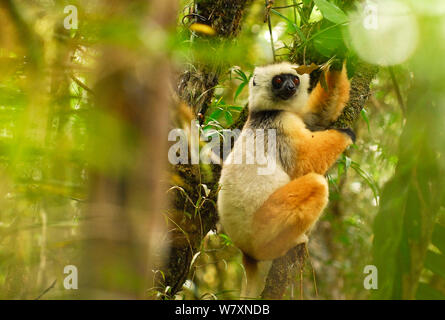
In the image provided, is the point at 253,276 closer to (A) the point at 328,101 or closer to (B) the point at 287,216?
(B) the point at 287,216

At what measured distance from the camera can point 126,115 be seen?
1.92 feet

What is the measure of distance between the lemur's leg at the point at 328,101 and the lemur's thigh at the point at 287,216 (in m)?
0.76

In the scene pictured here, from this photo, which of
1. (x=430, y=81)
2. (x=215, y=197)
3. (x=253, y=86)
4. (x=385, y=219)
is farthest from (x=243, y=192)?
(x=430, y=81)

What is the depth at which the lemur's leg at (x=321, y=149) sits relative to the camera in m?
3.68

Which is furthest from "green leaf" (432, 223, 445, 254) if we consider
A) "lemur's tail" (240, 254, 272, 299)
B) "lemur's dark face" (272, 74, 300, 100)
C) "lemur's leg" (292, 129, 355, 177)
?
"lemur's dark face" (272, 74, 300, 100)

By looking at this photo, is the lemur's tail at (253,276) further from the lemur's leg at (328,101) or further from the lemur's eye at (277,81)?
the lemur's eye at (277,81)

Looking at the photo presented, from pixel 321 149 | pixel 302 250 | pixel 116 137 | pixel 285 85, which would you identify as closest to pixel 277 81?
pixel 285 85

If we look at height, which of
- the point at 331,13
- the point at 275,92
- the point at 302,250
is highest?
the point at 275,92

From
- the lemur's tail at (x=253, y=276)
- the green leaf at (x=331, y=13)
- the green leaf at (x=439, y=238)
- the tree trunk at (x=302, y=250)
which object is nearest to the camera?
the green leaf at (x=439, y=238)

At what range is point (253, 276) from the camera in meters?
3.76

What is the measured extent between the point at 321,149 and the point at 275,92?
0.93 meters

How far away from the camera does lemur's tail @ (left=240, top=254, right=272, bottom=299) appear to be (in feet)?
12.0

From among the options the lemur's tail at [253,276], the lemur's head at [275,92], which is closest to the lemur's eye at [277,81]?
the lemur's head at [275,92]

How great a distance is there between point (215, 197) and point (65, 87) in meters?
3.18
